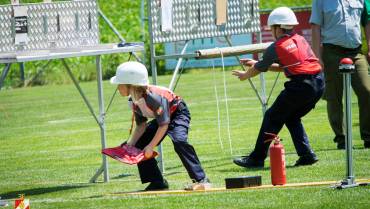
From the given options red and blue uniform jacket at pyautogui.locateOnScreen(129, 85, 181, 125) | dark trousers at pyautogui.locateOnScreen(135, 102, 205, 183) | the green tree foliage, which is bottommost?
the green tree foliage

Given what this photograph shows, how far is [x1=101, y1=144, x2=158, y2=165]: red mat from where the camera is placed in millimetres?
11180

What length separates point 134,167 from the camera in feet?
47.8

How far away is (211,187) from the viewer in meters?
11.6

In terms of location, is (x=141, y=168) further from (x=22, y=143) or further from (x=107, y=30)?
(x=107, y=30)

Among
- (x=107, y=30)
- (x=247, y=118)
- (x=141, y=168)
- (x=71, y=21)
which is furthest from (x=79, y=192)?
(x=107, y=30)

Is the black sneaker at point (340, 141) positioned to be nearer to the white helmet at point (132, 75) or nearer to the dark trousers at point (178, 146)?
the dark trousers at point (178, 146)

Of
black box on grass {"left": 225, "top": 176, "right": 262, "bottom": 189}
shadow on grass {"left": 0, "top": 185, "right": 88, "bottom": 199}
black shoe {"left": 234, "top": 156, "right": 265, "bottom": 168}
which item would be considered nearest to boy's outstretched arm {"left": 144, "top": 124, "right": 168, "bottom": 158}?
black box on grass {"left": 225, "top": 176, "right": 262, "bottom": 189}

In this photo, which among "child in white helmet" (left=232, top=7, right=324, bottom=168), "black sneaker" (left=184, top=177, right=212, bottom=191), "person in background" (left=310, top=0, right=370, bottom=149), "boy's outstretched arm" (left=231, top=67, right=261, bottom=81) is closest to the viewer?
"black sneaker" (left=184, top=177, right=212, bottom=191)

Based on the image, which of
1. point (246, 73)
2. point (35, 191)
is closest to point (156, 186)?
point (35, 191)

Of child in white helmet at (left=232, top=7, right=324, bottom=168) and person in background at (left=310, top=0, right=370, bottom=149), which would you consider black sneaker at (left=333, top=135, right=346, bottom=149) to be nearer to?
person in background at (left=310, top=0, right=370, bottom=149)

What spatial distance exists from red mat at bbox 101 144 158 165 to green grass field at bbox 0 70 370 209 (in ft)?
1.24

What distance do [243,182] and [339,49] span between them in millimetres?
3746

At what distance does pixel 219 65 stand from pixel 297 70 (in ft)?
67.4

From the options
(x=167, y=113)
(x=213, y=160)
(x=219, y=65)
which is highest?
(x=167, y=113)
